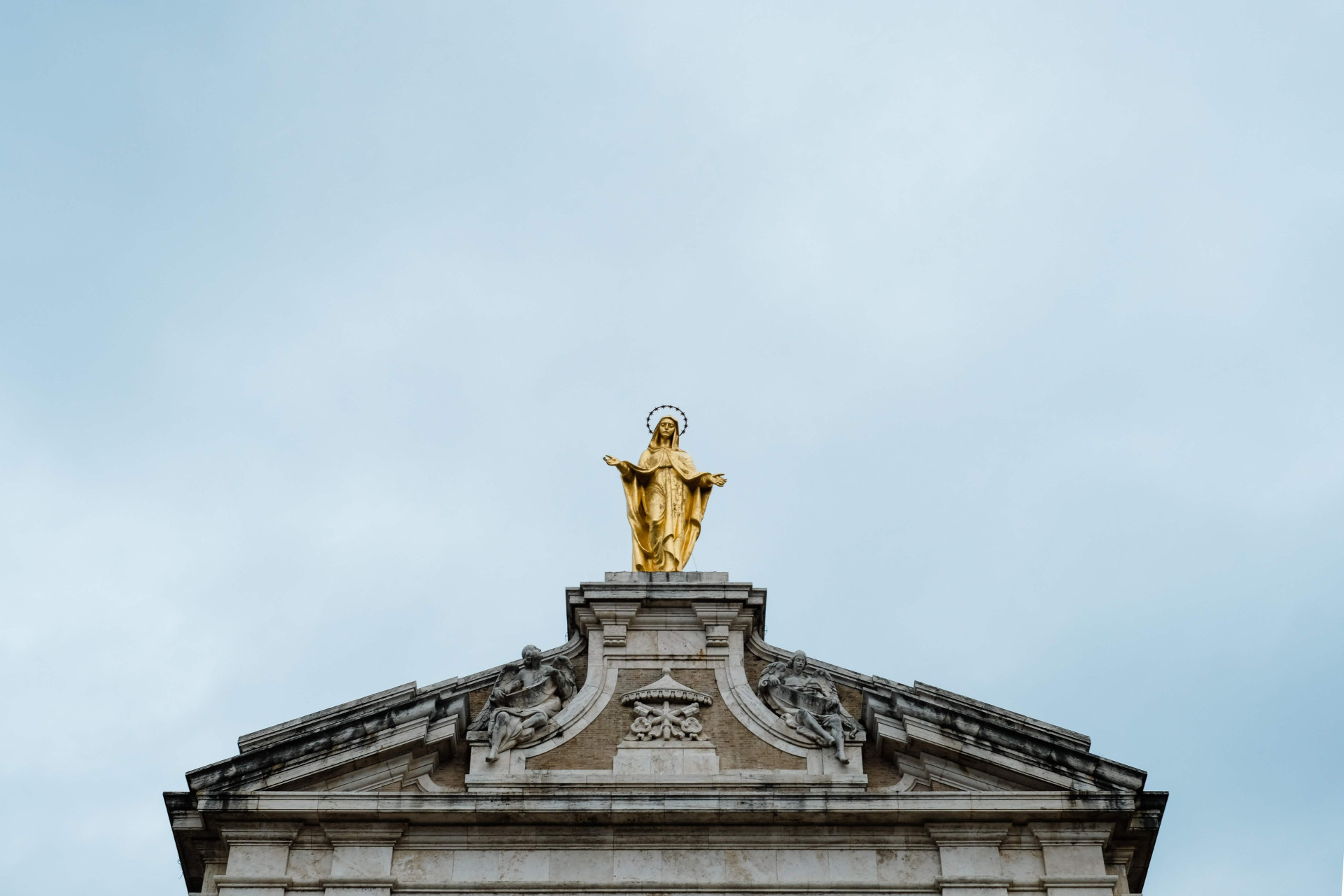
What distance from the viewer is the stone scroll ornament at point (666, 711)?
20.8 meters

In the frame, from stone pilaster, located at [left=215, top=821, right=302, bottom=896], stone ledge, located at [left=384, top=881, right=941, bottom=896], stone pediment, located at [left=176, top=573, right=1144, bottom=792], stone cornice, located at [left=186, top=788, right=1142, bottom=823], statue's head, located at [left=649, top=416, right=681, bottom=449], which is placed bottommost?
stone ledge, located at [left=384, top=881, right=941, bottom=896]

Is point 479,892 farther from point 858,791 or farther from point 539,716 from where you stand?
point 858,791

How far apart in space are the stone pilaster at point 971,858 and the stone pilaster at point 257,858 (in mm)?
6561

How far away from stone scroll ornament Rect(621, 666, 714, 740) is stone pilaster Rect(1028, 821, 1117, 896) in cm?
370

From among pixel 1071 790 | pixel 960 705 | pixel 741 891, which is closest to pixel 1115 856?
pixel 1071 790

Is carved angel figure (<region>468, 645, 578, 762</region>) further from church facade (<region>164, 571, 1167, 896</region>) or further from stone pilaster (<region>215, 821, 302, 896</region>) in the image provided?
stone pilaster (<region>215, 821, 302, 896</region>)

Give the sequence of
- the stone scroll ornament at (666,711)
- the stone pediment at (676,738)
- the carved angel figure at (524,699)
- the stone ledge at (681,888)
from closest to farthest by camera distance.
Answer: the stone ledge at (681,888) → the stone pediment at (676,738) → the carved angel figure at (524,699) → the stone scroll ornament at (666,711)

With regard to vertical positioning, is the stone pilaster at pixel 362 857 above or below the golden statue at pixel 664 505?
below

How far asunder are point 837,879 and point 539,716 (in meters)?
3.63

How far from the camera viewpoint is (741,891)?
63.7ft

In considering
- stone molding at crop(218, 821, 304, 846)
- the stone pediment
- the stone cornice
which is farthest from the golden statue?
stone molding at crop(218, 821, 304, 846)

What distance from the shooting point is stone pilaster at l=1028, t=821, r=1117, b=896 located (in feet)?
64.0

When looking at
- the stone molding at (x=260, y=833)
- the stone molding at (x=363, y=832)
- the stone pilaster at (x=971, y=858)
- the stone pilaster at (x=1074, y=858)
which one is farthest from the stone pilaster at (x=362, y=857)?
the stone pilaster at (x=1074, y=858)

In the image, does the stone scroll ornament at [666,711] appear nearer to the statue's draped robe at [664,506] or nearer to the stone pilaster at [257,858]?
the statue's draped robe at [664,506]
